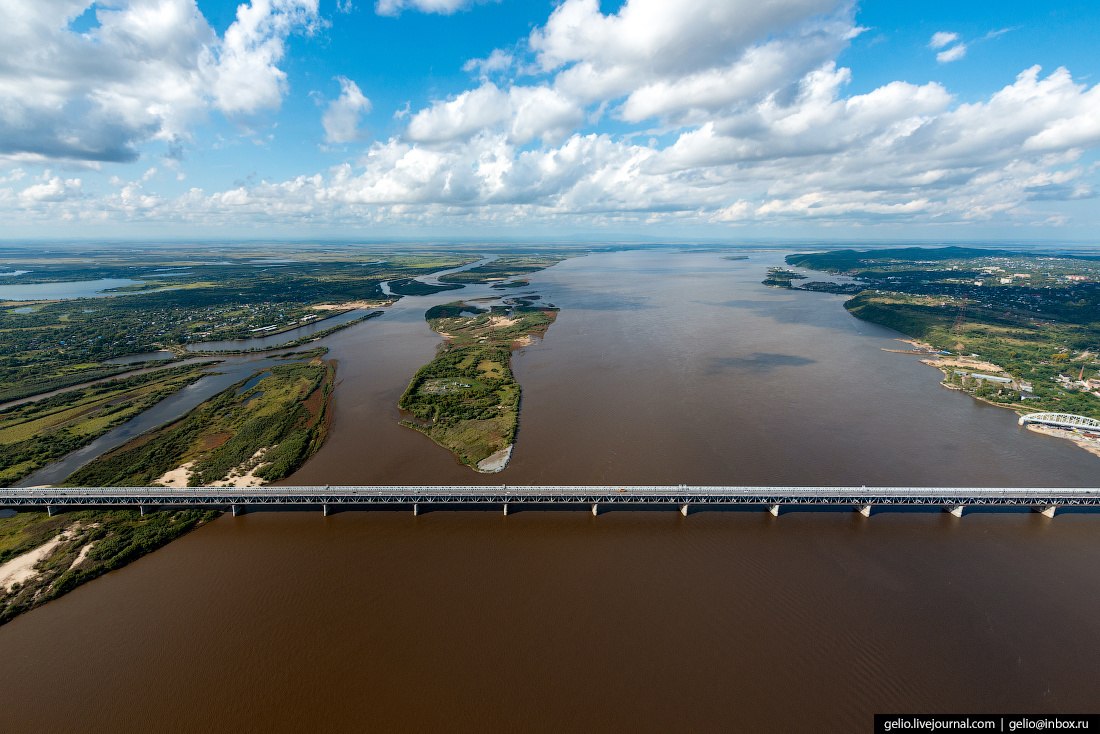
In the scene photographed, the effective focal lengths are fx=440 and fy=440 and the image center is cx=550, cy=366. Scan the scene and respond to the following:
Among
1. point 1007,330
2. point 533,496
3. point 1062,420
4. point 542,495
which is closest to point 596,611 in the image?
point 542,495

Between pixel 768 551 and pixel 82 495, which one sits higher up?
pixel 82 495

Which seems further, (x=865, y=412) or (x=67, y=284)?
(x=67, y=284)

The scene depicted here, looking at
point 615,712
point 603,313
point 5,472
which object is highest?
point 603,313

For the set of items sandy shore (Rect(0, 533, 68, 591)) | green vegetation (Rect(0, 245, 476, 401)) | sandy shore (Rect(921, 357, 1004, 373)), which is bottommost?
sandy shore (Rect(0, 533, 68, 591))

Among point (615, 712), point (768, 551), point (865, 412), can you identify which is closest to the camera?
point (615, 712)

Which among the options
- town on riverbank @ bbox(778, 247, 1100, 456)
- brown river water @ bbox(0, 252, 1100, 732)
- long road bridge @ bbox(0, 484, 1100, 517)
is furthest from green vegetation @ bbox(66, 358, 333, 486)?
town on riverbank @ bbox(778, 247, 1100, 456)

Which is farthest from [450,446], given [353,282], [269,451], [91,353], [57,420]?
[353,282]

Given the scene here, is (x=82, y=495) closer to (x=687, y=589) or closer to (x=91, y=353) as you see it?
(x=687, y=589)

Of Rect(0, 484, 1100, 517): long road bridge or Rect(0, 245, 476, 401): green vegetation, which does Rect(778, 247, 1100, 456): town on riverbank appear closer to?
Rect(0, 484, 1100, 517): long road bridge
